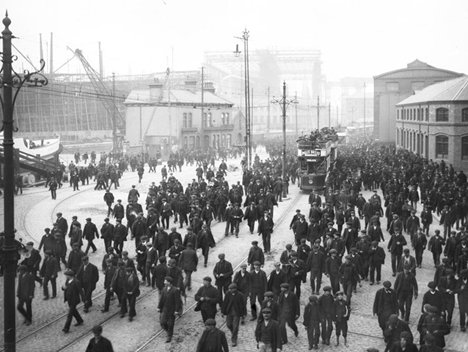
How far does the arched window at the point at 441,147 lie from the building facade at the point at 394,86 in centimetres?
3334

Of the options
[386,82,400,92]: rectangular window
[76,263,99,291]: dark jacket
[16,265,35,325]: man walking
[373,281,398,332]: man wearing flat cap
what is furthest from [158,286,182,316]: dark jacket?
[386,82,400,92]: rectangular window

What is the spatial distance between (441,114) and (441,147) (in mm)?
2633

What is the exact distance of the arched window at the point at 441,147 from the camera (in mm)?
41188

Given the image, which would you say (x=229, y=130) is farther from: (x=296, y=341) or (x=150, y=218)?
(x=296, y=341)

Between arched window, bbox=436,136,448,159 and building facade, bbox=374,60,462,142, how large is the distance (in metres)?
33.3

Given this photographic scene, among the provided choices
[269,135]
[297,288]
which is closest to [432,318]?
[297,288]

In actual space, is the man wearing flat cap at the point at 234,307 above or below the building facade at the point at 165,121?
below

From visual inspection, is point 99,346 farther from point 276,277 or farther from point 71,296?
point 276,277

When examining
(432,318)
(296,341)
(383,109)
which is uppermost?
(383,109)

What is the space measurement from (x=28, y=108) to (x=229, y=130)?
3286 cm

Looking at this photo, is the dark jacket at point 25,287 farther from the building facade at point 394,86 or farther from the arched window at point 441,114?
the building facade at point 394,86

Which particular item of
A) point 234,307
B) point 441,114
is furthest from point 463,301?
point 441,114

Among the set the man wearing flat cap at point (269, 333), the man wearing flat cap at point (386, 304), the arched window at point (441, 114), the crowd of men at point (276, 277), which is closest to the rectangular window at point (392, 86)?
the arched window at point (441, 114)

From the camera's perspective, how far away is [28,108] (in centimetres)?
8069
